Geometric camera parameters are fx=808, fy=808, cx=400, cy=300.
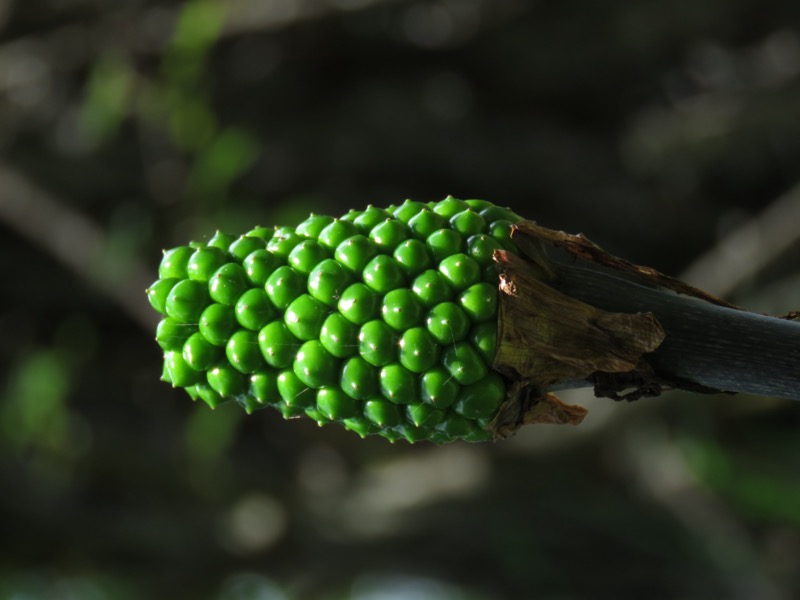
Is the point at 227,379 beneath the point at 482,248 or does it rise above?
beneath

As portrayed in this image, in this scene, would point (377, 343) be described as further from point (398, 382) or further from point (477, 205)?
point (477, 205)

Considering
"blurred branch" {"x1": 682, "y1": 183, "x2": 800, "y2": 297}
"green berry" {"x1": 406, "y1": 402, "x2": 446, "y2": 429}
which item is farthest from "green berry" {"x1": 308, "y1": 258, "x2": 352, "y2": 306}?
"blurred branch" {"x1": 682, "y1": 183, "x2": 800, "y2": 297}

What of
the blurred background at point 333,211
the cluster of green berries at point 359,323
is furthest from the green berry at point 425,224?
the blurred background at point 333,211

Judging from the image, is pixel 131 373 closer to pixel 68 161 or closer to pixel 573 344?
pixel 68 161

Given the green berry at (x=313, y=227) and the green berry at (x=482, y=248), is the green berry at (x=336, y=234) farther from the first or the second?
the green berry at (x=482, y=248)

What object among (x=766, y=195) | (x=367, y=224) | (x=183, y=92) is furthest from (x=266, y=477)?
(x=367, y=224)

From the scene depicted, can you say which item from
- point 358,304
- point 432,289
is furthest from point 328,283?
point 432,289
